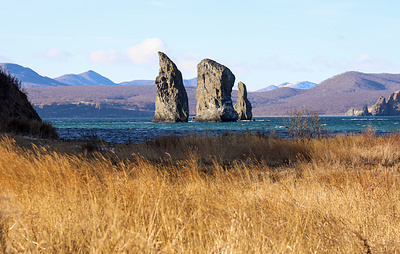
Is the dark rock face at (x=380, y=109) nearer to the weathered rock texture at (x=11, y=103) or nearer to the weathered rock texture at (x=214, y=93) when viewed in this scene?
the weathered rock texture at (x=214, y=93)

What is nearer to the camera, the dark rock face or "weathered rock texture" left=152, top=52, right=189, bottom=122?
"weathered rock texture" left=152, top=52, right=189, bottom=122

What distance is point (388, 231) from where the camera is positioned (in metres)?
3.23

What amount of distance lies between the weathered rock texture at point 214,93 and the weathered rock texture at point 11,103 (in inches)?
2684

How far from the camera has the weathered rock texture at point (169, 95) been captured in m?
90.4

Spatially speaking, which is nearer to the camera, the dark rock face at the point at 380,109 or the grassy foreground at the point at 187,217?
the grassy foreground at the point at 187,217

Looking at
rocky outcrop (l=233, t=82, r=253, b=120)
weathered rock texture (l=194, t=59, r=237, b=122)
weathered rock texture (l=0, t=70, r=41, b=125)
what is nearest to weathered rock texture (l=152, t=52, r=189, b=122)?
weathered rock texture (l=194, t=59, r=237, b=122)

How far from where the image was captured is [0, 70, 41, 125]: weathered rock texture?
60.7 feet

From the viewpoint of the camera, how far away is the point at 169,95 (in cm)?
9125

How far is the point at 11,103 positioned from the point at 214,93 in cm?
7208

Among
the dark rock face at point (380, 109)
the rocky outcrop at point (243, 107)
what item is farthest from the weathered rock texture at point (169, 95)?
the dark rock face at point (380, 109)

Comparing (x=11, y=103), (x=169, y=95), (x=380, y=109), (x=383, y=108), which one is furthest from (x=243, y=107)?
(x=383, y=108)

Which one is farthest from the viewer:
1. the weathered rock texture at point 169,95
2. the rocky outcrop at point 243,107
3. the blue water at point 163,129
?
the rocky outcrop at point 243,107

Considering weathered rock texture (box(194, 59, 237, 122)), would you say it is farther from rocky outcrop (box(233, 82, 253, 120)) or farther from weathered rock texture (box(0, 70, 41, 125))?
weathered rock texture (box(0, 70, 41, 125))

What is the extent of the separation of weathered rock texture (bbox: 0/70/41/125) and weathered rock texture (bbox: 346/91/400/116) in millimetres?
172663
